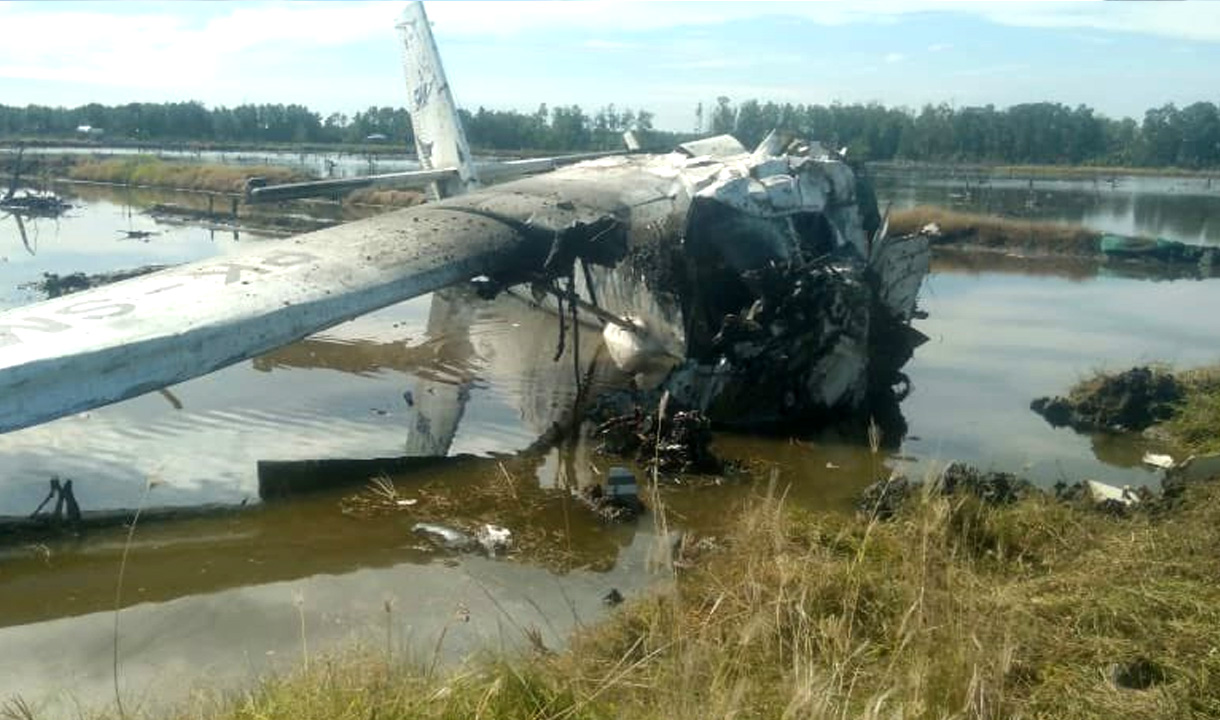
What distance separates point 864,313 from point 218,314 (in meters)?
6.80

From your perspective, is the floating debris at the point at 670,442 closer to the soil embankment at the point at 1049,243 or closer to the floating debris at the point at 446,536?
the floating debris at the point at 446,536

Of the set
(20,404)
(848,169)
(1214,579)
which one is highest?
(848,169)

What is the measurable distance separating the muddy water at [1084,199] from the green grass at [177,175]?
26.8 m

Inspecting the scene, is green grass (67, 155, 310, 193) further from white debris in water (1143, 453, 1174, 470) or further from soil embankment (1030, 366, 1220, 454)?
white debris in water (1143, 453, 1174, 470)

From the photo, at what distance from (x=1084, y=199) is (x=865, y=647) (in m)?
52.0

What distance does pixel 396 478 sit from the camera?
9.77 meters

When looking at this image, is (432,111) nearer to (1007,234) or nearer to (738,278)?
(738,278)

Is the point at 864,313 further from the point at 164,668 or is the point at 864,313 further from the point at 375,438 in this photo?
the point at 164,668

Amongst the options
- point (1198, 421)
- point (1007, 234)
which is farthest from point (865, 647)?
point (1007, 234)

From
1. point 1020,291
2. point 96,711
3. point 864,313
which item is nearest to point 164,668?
point 96,711

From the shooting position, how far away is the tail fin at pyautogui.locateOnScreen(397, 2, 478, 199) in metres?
19.4

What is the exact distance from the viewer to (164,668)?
622 centimetres

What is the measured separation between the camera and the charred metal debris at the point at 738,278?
461 inches

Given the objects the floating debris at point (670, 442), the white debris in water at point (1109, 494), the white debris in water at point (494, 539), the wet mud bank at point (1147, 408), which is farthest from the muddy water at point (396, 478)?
the white debris in water at point (1109, 494)
